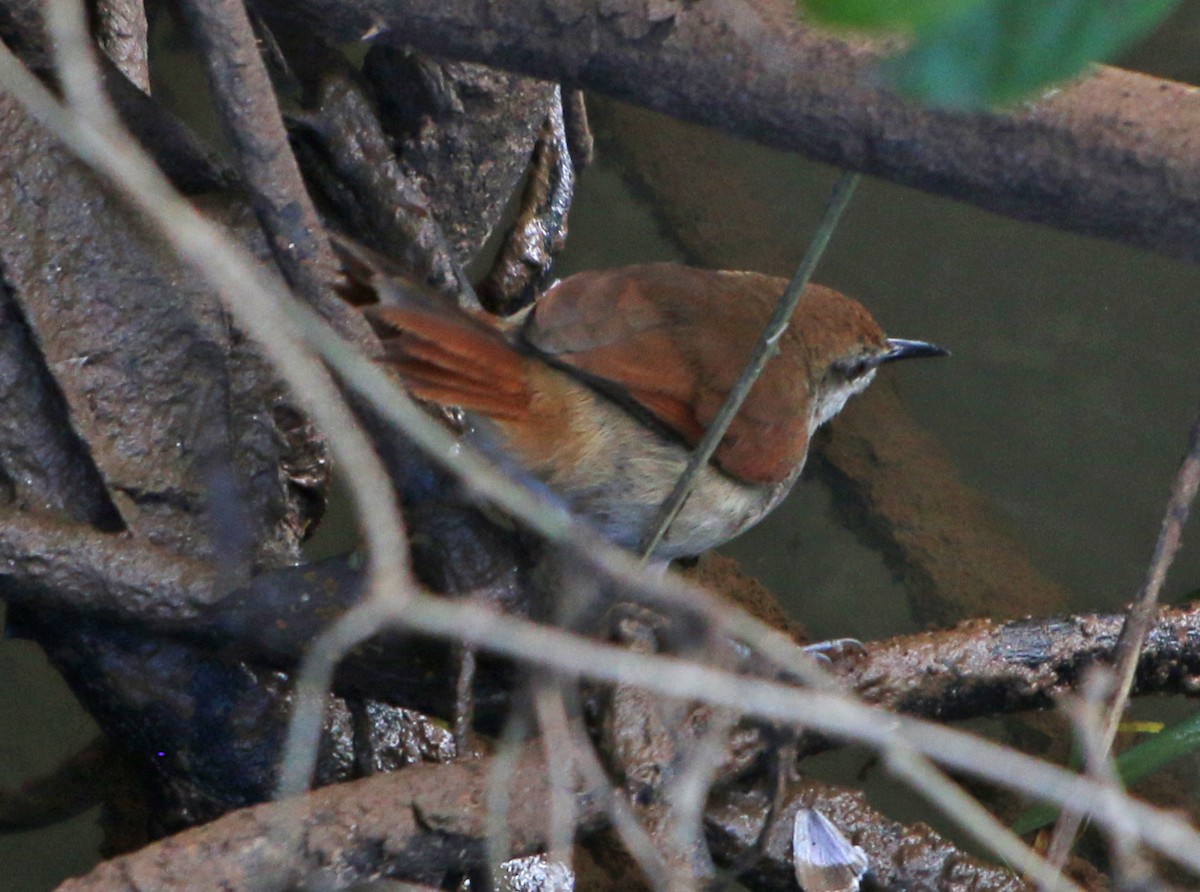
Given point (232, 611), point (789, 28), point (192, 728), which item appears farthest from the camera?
point (192, 728)

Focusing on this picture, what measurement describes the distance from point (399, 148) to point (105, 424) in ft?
3.98

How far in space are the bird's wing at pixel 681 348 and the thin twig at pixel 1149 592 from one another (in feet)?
2.90

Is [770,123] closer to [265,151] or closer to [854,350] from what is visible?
[265,151]

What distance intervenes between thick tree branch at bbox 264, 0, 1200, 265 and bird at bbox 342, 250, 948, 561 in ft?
2.07

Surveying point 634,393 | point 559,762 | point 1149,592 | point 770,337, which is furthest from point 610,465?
point 1149,592

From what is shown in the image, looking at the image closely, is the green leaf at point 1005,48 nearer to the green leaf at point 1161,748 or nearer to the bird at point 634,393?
the bird at point 634,393

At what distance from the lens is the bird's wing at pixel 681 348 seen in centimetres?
251

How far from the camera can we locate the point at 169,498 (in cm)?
248

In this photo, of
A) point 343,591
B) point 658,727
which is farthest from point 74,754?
point 658,727

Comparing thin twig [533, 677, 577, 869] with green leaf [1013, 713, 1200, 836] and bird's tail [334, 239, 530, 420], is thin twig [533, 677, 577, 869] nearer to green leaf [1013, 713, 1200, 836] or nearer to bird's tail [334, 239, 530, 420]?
bird's tail [334, 239, 530, 420]

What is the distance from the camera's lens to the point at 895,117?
160 centimetres

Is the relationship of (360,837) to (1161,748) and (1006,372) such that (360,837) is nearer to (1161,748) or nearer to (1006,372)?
(1161,748)

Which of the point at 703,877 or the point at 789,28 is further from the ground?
the point at 789,28

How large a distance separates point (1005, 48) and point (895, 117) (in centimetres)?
103
